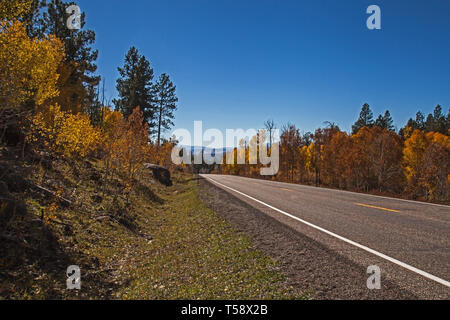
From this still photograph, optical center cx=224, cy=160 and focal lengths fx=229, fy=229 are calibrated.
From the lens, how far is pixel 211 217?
9.47 m

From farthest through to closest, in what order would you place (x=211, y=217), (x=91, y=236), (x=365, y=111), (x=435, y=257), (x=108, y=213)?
1. (x=365, y=111)
2. (x=108, y=213)
3. (x=211, y=217)
4. (x=91, y=236)
5. (x=435, y=257)

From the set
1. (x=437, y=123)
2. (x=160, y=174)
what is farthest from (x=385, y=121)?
(x=160, y=174)

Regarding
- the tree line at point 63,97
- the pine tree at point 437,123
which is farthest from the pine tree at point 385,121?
the tree line at point 63,97

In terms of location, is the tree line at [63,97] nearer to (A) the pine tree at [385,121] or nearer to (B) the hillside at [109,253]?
(B) the hillside at [109,253]

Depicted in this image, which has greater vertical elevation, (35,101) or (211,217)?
(35,101)

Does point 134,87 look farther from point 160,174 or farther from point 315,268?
point 315,268

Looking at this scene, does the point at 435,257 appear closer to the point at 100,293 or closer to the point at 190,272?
the point at 190,272

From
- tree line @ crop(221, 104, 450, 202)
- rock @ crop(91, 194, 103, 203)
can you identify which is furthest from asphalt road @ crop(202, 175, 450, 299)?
tree line @ crop(221, 104, 450, 202)

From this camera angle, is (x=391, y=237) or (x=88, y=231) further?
(x=88, y=231)

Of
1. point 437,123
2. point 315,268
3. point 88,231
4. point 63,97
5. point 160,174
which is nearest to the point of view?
point 315,268

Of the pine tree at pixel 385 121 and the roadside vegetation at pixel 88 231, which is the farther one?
the pine tree at pixel 385 121

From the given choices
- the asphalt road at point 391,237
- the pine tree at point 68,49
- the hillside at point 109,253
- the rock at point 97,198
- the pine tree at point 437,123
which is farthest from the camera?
the pine tree at point 437,123
